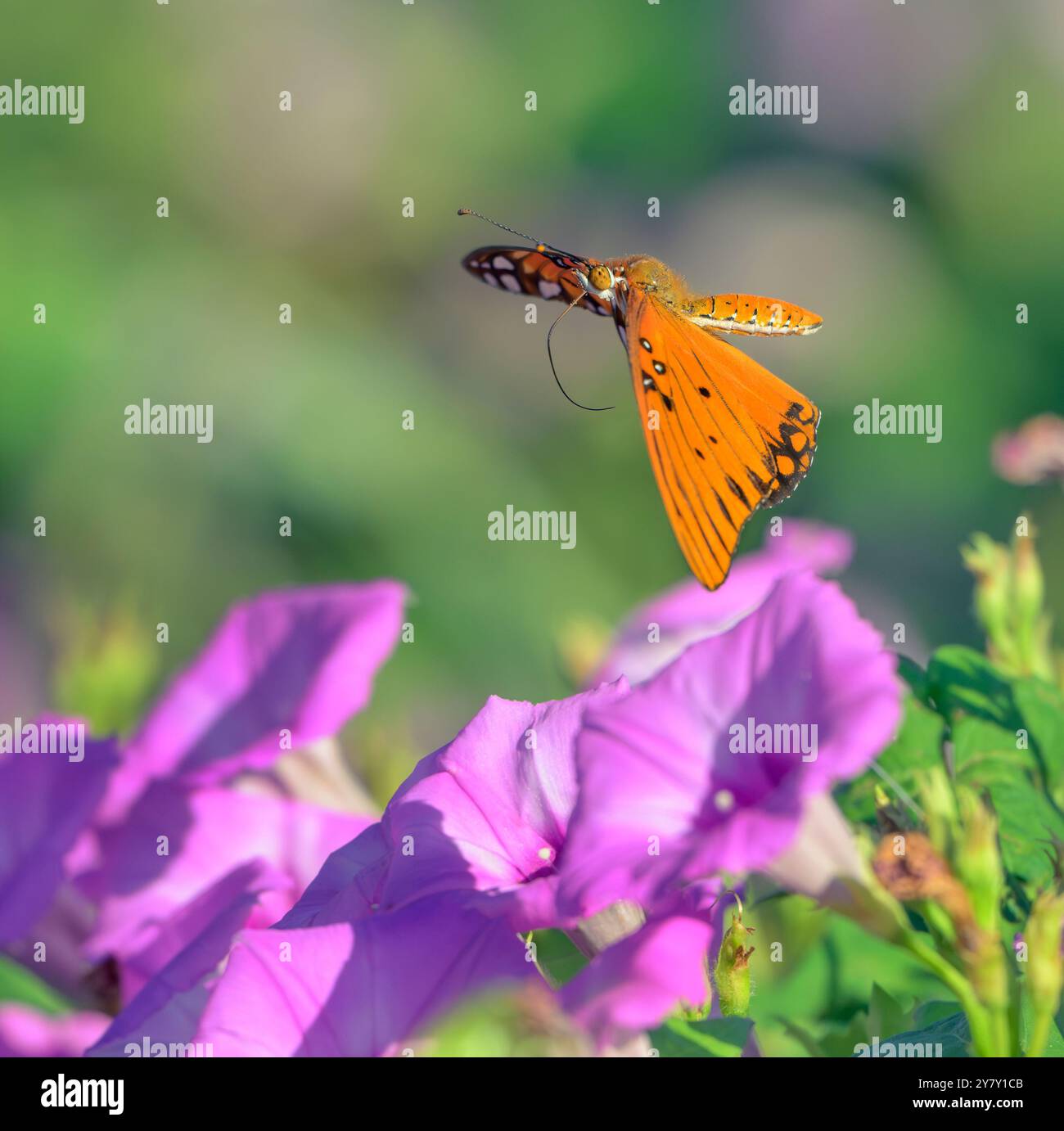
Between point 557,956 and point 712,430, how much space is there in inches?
15.5

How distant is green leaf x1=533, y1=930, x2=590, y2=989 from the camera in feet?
2.44

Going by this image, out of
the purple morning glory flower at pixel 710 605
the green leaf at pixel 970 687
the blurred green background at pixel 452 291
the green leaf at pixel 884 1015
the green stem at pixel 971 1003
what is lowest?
the green leaf at pixel 884 1015

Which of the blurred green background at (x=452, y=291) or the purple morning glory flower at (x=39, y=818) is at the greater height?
the blurred green background at (x=452, y=291)

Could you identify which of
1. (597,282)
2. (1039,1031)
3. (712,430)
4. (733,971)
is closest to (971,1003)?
(1039,1031)

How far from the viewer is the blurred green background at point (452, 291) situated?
3031mm

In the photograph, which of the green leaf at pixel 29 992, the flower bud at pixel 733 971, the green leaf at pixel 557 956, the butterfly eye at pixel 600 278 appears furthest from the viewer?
the butterfly eye at pixel 600 278

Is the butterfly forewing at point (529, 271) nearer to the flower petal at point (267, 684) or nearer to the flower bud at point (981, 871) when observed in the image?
the flower petal at point (267, 684)

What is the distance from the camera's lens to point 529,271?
123 centimetres

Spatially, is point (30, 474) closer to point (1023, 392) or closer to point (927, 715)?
point (1023, 392)

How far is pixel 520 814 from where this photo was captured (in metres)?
0.69

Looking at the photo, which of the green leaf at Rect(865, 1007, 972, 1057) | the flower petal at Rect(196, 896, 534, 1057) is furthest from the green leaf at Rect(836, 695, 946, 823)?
the flower petal at Rect(196, 896, 534, 1057)

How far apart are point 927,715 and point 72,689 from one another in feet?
2.68

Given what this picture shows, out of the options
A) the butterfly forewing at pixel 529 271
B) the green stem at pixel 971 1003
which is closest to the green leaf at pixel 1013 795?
the green stem at pixel 971 1003

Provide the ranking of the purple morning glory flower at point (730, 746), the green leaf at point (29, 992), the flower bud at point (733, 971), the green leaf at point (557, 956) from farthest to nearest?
the green leaf at point (29, 992) < the green leaf at point (557, 956) < the flower bud at point (733, 971) < the purple morning glory flower at point (730, 746)
